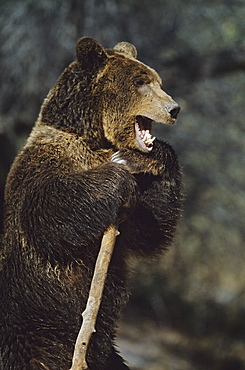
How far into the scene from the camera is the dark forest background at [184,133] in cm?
658

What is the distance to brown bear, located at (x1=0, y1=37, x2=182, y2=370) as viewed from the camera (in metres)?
3.05

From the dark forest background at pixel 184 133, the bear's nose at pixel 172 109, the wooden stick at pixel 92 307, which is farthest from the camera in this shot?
the dark forest background at pixel 184 133

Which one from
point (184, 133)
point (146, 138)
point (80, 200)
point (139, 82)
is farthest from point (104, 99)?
point (184, 133)

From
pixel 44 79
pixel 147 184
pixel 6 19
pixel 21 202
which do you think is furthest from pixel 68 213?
pixel 6 19

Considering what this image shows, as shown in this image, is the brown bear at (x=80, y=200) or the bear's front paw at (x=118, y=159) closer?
the brown bear at (x=80, y=200)

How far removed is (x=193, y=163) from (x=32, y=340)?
13.8 ft

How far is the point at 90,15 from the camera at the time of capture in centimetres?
688

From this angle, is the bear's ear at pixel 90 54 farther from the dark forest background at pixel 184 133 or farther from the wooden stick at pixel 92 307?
the dark forest background at pixel 184 133

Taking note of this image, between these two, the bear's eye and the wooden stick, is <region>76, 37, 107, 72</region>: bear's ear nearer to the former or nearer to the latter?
the bear's eye

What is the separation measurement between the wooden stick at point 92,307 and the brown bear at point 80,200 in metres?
0.24

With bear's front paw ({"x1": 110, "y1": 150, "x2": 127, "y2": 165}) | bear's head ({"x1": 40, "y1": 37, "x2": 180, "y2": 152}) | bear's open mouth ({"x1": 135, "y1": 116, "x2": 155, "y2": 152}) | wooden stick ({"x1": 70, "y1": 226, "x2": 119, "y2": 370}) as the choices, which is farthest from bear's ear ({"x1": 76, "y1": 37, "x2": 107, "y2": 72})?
wooden stick ({"x1": 70, "y1": 226, "x2": 119, "y2": 370})

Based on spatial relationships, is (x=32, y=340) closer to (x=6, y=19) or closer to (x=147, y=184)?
(x=147, y=184)

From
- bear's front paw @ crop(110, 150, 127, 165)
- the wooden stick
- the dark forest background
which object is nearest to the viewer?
the wooden stick

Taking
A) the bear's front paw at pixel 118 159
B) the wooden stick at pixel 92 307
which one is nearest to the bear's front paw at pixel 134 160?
→ the bear's front paw at pixel 118 159
